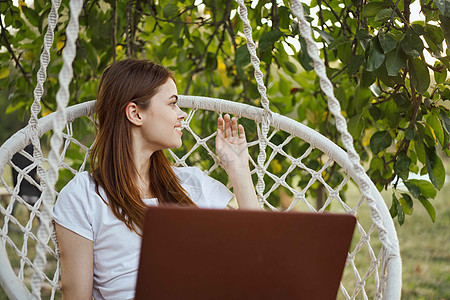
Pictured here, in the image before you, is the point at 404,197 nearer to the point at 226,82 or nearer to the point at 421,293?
the point at 226,82

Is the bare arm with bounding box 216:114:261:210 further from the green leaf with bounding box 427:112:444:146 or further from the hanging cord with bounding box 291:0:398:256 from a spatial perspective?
the green leaf with bounding box 427:112:444:146

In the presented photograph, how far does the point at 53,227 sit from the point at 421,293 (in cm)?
221

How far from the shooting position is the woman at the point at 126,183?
123 centimetres

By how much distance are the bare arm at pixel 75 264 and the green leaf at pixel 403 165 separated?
36.3 inches

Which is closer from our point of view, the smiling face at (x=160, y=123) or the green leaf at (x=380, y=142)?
the smiling face at (x=160, y=123)

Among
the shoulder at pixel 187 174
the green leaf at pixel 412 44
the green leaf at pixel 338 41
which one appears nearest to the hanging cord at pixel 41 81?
the shoulder at pixel 187 174

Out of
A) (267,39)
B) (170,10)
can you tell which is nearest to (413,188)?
(267,39)

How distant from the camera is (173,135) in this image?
1.34 metres

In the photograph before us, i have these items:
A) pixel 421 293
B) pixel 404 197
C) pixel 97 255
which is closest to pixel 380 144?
pixel 404 197

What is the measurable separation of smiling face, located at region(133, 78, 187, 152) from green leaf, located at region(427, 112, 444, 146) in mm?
728

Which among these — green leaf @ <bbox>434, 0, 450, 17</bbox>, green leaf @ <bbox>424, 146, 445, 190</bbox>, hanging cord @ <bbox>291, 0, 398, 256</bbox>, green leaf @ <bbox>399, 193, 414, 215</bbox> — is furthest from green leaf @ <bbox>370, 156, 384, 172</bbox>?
hanging cord @ <bbox>291, 0, 398, 256</bbox>

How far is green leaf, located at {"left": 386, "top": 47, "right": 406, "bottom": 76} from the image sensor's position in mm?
1342

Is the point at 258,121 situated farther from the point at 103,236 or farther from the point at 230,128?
the point at 103,236

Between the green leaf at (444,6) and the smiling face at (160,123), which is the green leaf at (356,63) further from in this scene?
the smiling face at (160,123)
